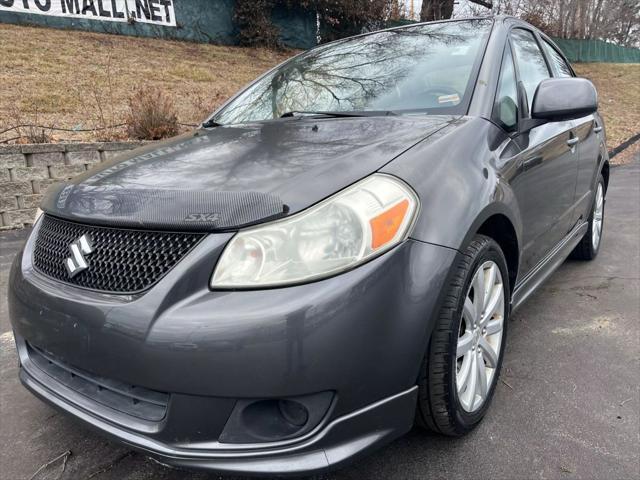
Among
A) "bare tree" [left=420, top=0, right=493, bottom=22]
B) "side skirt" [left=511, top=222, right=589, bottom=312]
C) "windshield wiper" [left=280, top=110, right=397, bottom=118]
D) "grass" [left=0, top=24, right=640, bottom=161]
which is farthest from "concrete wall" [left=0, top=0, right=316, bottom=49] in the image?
"side skirt" [left=511, top=222, right=589, bottom=312]

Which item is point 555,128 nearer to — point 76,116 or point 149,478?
point 149,478

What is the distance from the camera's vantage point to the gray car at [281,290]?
1375 millimetres

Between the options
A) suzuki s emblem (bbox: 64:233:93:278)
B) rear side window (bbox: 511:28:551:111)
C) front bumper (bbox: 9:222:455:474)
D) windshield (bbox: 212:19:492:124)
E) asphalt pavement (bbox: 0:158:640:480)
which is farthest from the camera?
rear side window (bbox: 511:28:551:111)

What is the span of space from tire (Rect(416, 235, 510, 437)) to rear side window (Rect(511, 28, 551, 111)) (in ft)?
3.78

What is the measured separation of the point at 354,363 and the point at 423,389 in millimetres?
365

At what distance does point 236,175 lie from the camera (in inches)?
67.3

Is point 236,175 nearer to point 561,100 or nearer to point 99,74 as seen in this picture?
point 561,100

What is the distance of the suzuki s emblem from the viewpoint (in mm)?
1603

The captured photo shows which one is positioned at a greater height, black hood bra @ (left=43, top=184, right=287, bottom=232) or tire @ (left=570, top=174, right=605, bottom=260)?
black hood bra @ (left=43, top=184, right=287, bottom=232)

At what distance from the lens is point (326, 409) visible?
1422 mm

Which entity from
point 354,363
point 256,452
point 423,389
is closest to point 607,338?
point 423,389

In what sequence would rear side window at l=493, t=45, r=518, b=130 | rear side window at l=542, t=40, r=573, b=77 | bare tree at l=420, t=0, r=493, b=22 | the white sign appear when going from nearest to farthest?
rear side window at l=493, t=45, r=518, b=130
rear side window at l=542, t=40, r=573, b=77
the white sign
bare tree at l=420, t=0, r=493, b=22

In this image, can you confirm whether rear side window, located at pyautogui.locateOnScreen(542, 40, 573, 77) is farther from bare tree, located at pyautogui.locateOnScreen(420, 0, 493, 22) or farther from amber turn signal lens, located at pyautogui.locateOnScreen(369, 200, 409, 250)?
bare tree, located at pyautogui.locateOnScreen(420, 0, 493, 22)

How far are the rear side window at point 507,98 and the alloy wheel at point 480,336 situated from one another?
0.69 metres
